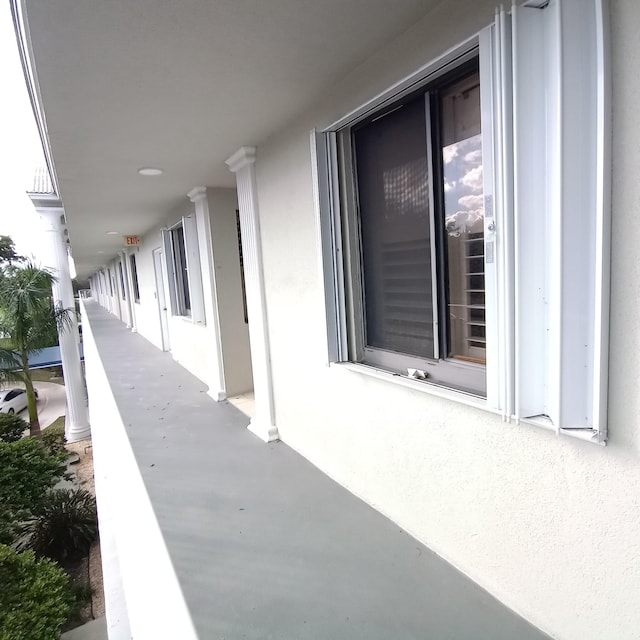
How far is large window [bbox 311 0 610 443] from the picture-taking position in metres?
1.28

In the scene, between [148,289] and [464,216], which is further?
[148,289]

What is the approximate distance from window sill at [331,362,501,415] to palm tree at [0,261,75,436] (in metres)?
9.67

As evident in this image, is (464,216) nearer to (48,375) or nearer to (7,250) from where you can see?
(48,375)

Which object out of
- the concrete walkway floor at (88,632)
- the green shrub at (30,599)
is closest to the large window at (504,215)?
the green shrub at (30,599)

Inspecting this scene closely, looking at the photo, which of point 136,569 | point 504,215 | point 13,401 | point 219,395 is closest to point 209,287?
point 219,395

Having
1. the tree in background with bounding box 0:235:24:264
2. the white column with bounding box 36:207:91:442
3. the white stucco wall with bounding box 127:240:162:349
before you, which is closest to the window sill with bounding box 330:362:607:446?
the white stucco wall with bounding box 127:240:162:349

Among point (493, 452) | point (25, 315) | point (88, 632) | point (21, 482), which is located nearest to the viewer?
point (493, 452)

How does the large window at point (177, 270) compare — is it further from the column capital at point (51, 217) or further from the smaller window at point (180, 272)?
the column capital at point (51, 217)

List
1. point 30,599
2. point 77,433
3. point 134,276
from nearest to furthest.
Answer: point 30,599
point 77,433
point 134,276

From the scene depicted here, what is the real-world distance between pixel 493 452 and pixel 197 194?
168 inches

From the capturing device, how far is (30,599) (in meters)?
4.69

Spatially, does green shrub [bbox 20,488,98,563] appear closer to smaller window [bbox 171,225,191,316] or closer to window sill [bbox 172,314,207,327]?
window sill [bbox 172,314,207,327]

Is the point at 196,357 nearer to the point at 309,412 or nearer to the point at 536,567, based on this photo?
the point at 309,412

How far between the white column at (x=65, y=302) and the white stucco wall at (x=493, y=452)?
9330 millimetres
